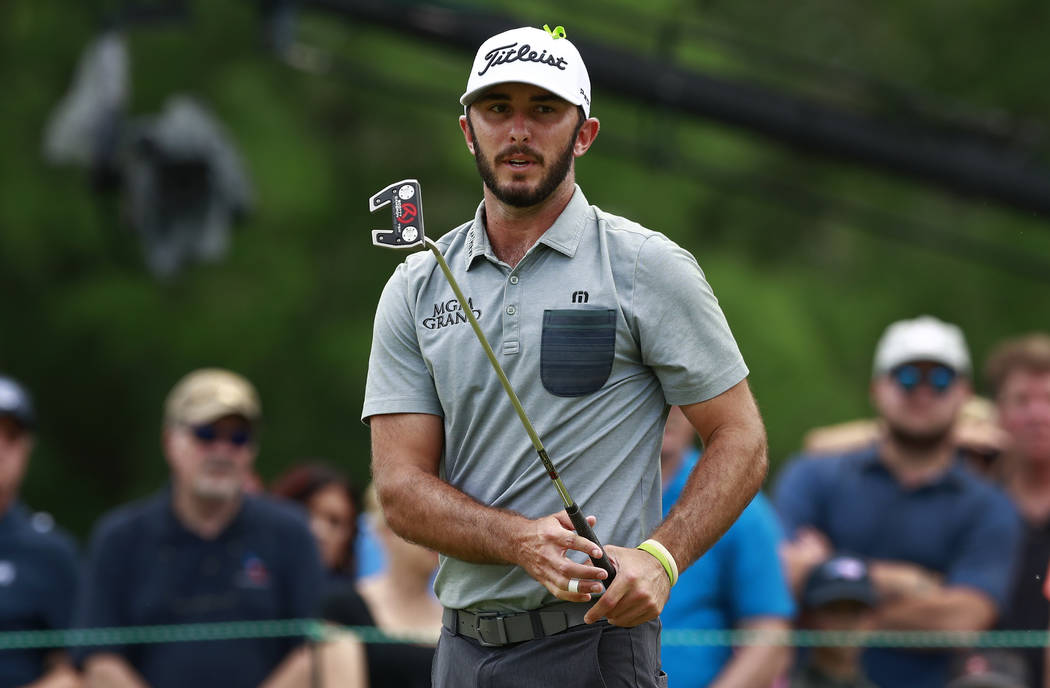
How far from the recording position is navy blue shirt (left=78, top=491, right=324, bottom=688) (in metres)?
6.77

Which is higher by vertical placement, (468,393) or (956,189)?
(956,189)

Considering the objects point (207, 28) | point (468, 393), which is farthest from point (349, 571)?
point (207, 28)

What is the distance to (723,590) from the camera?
6.53m

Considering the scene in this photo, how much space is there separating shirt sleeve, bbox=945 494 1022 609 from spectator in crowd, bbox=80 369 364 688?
8.28ft

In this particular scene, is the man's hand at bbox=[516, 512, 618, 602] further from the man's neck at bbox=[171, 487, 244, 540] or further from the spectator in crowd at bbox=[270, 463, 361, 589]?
the spectator in crowd at bbox=[270, 463, 361, 589]

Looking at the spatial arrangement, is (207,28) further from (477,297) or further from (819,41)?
(477,297)

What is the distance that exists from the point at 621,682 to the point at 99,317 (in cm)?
1324

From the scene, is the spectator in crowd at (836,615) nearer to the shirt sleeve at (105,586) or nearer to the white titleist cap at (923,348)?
the white titleist cap at (923,348)

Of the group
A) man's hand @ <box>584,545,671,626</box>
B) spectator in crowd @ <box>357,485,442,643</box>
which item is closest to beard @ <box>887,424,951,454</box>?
spectator in crowd @ <box>357,485,442,643</box>

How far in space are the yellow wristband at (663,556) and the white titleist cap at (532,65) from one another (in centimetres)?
103

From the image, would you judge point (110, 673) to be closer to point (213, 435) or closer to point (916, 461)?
point (213, 435)

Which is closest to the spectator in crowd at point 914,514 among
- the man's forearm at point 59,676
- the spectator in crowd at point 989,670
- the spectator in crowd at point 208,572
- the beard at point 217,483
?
the spectator in crowd at point 989,670

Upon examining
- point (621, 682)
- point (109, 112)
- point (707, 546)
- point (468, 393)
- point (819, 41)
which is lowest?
point (621, 682)

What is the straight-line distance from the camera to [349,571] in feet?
27.3
